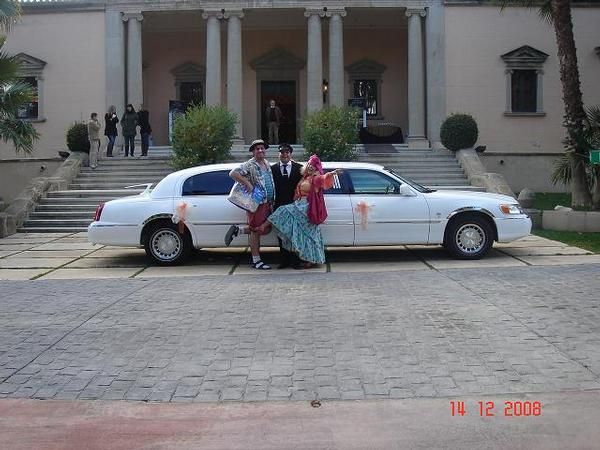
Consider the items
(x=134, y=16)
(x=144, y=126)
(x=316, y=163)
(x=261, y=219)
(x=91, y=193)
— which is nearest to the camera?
(x=316, y=163)

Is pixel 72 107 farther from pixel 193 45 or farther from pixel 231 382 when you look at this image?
pixel 231 382

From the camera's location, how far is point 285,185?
10.4 m

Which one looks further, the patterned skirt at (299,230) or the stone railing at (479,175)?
the stone railing at (479,175)

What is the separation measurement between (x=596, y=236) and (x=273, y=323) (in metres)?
9.20

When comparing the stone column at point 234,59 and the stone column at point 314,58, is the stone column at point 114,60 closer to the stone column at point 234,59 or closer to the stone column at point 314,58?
the stone column at point 234,59

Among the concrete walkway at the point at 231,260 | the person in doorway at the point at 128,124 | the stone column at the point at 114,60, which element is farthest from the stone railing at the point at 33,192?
the stone column at the point at 114,60

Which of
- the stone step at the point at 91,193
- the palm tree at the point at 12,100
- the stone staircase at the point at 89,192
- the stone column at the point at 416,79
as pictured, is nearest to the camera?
the palm tree at the point at 12,100

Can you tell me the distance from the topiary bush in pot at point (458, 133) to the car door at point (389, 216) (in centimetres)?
1144

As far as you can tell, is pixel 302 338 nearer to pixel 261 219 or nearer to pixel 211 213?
pixel 261 219

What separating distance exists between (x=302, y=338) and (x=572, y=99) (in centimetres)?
1208

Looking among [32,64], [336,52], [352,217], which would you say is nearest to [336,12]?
[336,52]

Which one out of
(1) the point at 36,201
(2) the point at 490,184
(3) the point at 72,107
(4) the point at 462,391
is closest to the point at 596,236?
(2) the point at 490,184

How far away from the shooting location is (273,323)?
6.84m

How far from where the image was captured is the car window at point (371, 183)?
1084 centimetres
